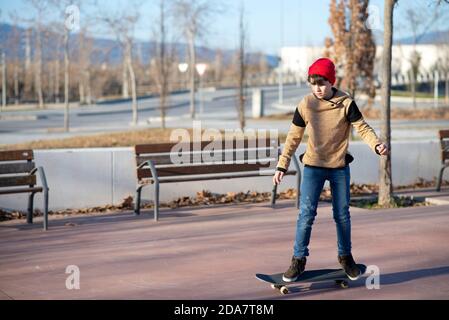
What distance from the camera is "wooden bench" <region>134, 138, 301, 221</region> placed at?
9742 mm

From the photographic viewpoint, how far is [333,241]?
787cm

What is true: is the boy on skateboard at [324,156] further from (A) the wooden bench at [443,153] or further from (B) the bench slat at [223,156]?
(A) the wooden bench at [443,153]

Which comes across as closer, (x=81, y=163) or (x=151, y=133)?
(x=81, y=163)

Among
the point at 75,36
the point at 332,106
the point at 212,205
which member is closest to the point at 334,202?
the point at 332,106

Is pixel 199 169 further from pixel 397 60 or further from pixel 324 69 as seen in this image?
pixel 397 60

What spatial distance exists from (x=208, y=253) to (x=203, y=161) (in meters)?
2.94

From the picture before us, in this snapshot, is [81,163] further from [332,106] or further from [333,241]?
[332,106]

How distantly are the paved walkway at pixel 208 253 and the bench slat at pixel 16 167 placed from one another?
0.63m

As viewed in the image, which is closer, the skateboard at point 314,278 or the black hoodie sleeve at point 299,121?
the skateboard at point 314,278

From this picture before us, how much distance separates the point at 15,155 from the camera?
30.1 feet

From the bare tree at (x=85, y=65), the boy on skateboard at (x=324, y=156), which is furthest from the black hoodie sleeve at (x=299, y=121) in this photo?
the bare tree at (x=85, y=65)

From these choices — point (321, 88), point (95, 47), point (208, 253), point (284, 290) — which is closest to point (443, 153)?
point (208, 253)

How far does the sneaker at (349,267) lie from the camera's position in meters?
5.97
